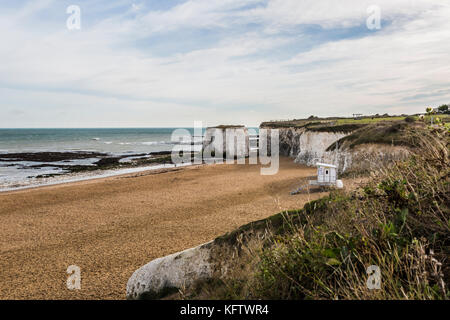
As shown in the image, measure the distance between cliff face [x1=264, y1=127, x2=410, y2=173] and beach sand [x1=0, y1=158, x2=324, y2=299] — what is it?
513 cm

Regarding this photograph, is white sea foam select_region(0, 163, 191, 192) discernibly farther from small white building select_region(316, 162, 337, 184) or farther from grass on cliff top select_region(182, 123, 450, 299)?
grass on cliff top select_region(182, 123, 450, 299)

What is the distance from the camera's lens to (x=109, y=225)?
13.5 m

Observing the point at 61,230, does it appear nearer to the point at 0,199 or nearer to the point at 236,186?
the point at 0,199

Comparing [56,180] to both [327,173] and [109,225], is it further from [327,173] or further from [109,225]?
[327,173]

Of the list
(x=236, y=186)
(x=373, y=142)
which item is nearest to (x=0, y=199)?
(x=236, y=186)

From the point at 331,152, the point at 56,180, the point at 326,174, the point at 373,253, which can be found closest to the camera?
the point at 373,253

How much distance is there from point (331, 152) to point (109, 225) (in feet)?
63.6

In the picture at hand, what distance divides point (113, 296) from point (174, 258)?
3.41 metres

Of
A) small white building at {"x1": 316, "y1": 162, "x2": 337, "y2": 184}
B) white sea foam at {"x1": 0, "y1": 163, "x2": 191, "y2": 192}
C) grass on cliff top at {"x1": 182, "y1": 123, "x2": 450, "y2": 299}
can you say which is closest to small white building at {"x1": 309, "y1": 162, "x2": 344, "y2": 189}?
small white building at {"x1": 316, "y1": 162, "x2": 337, "y2": 184}

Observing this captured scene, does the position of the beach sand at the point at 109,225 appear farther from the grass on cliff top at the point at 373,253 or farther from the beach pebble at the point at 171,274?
the beach pebble at the point at 171,274

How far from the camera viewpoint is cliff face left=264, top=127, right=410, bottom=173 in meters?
18.5

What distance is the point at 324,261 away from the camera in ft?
8.65

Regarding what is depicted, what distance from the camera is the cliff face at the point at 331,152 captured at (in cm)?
1848

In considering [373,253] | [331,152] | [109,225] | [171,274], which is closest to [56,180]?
[109,225]
